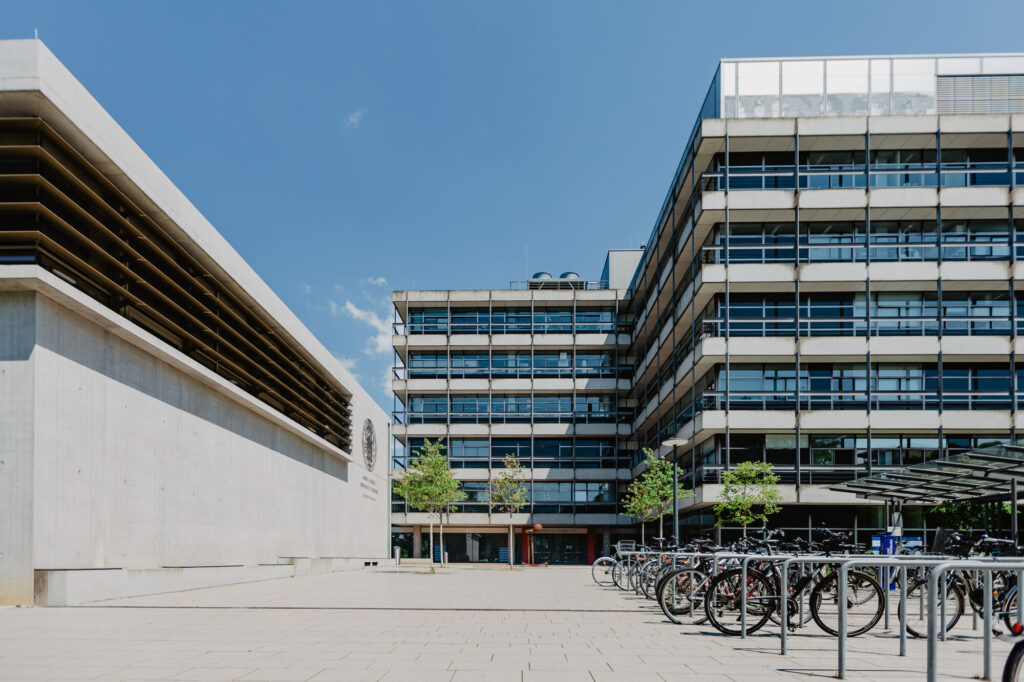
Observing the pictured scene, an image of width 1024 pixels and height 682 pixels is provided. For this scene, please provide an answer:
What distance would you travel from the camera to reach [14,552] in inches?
598

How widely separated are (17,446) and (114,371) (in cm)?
350

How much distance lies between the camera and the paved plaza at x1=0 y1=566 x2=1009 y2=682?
8.36 metres

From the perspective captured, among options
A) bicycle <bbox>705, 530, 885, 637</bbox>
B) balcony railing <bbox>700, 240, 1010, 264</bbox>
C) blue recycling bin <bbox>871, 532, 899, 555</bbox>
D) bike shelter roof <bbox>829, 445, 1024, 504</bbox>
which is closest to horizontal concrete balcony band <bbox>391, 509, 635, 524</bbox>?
balcony railing <bbox>700, 240, 1010, 264</bbox>

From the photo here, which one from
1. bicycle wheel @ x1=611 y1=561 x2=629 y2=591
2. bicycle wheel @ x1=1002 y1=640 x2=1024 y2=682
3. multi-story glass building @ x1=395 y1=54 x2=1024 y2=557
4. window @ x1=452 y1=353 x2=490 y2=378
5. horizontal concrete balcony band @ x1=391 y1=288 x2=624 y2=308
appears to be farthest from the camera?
window @ x1=452 y1=353 x2=490 y2=378

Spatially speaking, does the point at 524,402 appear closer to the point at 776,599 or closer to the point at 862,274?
the point at 862,274

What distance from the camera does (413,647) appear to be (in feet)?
33.5

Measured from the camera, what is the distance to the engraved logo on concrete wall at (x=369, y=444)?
49.8m

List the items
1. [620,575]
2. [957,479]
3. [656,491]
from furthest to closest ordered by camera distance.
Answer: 1. [656,491]
2. [620,575]
3. [957,479]

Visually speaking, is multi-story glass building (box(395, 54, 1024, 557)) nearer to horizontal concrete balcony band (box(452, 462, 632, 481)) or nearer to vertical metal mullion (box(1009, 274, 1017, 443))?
vertical metal mullion (box(1009, 274, 1017, 443))

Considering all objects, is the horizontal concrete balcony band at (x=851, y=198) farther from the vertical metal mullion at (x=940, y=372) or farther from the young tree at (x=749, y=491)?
the young tree at (x=749, y=491)

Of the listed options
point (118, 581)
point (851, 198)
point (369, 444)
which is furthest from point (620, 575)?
point (369, 444)

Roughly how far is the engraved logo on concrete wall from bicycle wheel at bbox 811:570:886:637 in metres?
39.5

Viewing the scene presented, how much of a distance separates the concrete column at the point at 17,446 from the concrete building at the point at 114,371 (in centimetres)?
2

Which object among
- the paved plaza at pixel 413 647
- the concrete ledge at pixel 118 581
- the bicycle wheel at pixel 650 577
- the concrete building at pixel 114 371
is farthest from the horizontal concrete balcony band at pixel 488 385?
the paved plaza at pixel 413 647
